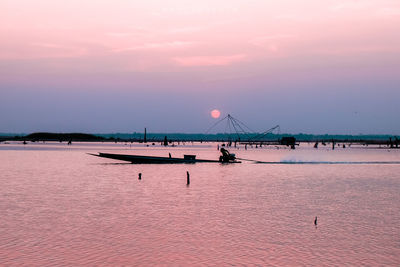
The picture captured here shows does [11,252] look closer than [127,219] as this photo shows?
Yes

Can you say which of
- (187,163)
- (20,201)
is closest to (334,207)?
(20,201)

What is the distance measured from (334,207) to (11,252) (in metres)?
17.9

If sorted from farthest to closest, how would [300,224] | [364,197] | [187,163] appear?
[187,163]
[364,197]
[300,224]

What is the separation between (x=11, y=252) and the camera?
636 inches

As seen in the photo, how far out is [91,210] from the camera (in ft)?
82.9

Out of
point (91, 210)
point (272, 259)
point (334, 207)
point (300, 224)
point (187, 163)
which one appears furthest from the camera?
point (187, 163)

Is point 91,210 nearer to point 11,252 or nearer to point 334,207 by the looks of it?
point 11,252

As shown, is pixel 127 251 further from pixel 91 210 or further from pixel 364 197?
pixel 364 197

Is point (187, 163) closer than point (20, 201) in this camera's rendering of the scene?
No

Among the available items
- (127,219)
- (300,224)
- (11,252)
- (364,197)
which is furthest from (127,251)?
(364,197)

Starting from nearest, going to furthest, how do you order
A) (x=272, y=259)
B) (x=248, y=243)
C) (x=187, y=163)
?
1. (x=272, y=259)
2. (x=248, y=243)
3. (x=187, y=163)

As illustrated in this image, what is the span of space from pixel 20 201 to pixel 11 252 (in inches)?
495

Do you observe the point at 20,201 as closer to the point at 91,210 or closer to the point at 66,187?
the point at 91,210

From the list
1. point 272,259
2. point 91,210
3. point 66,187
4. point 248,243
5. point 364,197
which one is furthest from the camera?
point 66,187
